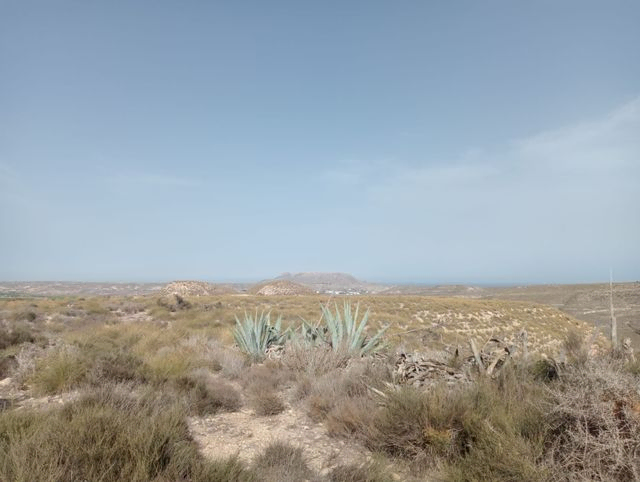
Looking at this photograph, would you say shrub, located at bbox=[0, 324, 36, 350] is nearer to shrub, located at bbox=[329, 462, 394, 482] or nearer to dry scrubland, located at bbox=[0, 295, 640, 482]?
dry scrubland, located at bbox=[0, 295, 640, 482]

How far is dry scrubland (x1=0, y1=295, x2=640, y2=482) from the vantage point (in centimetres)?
279

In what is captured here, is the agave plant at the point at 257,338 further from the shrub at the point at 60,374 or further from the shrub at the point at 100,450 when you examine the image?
the shrub at the point at 100,450

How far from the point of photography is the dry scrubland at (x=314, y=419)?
2.79 m

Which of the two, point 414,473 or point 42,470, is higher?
point 42,470

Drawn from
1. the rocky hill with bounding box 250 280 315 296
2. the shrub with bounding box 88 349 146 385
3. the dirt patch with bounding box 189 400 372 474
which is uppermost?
the shrub with bounding box 88 349 146 385

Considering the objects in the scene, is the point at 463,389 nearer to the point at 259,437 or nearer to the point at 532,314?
the point at 259,437

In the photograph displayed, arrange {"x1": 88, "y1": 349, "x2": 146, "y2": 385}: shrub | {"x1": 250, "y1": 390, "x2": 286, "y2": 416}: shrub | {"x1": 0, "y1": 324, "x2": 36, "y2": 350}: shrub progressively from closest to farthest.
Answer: {"x1": 250, "y1": 390, "x2": 286, "y2": 416}: shrub, {"x1": 88, "y1": 349, "x2": 146, "y2": 385}: shrub, {"x1": 0, "y1": 324, "x2": 36, "y2": 350}: shrub

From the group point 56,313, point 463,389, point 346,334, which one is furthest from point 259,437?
point 56,313

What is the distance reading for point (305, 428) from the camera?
16.3 feet

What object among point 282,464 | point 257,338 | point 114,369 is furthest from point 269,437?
point 257,338

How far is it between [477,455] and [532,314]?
28677mm

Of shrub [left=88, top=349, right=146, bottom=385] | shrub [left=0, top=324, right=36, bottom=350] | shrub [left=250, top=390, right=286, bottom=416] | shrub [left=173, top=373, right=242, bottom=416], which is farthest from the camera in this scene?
shrub [left=0, top=324, right=36, bottom=350]

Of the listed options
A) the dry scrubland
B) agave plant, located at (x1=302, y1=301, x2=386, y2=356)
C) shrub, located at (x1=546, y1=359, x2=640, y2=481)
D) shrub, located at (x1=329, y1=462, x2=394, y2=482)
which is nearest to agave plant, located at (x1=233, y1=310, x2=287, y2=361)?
the dry scrubland

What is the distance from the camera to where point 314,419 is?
5.22 metres
